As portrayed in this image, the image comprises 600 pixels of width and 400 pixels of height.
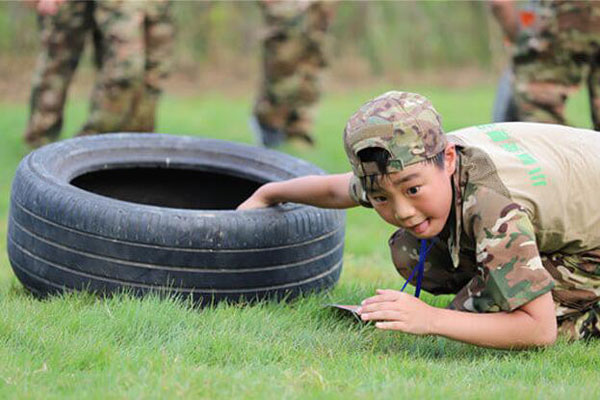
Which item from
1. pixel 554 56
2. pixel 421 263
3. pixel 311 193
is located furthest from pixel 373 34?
pixel 421 263

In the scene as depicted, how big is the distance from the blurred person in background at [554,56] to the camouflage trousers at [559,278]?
2.43m

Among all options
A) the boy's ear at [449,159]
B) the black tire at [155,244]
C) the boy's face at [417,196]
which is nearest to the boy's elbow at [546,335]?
the boy's face at [417,196]

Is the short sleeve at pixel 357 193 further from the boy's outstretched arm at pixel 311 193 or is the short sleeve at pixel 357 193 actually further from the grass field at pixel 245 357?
the grass field at pixel 245 357

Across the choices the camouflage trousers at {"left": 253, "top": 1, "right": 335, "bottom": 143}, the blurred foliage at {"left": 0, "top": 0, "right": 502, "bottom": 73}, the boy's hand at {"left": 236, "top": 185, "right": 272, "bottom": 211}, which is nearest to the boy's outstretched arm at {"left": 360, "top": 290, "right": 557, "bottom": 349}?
the boy's hand at {"left": 236, "top": 185, "right": 272, "bottom": 211}

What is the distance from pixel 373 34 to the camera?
14.2 m

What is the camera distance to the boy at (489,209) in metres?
3.30

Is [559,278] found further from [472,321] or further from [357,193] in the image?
[357,193]

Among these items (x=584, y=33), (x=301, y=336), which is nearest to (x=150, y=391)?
(x=301, y=336)

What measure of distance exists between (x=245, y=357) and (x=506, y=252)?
39.1 inches

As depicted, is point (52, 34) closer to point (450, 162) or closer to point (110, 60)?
point (110, 60)

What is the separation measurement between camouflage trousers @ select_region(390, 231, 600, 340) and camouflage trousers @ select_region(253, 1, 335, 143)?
4.31 m

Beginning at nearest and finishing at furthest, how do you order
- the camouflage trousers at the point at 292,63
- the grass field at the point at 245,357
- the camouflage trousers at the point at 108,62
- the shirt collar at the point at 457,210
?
the grass field at the point at 245,357, the shirt collar at the point at 457,210, the camouflage trousers at the point at 108,62, the camouflage trousers at the point at 292,63

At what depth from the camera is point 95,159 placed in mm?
4773

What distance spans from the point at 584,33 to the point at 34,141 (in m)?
4.84
